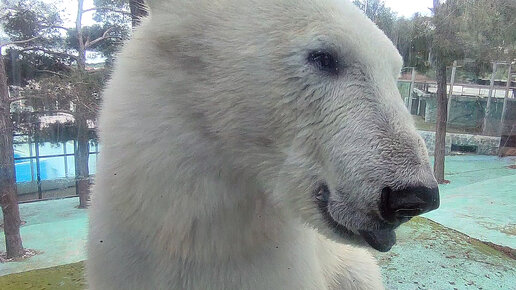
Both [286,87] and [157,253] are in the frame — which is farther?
[157,253]

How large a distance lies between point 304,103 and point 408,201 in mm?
204

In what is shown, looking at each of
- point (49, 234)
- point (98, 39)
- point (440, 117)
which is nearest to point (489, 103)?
point (440, 117)

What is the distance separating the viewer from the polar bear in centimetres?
61

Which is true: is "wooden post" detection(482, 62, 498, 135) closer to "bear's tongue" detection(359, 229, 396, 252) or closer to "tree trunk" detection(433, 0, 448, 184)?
"tree trunk" detection(433, 0, 448, 184)

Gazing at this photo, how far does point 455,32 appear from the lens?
201 cm

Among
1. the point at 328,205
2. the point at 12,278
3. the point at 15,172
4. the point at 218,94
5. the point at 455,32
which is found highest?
the point at 455,32

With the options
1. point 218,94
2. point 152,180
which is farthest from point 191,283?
point 218,94

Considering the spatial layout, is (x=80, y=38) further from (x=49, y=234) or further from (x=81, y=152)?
(x=49, y=234)

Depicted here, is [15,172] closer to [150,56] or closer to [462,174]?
[150,56]

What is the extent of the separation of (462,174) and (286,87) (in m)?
2.44

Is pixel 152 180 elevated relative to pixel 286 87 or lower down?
lower down

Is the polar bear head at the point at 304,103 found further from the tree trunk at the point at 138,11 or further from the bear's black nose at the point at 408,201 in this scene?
the tree trunk at the point at 138,11

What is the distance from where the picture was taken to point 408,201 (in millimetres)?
556

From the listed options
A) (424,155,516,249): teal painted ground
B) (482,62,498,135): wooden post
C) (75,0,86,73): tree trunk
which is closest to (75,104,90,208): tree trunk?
(75,0,86,73): tree trunk
